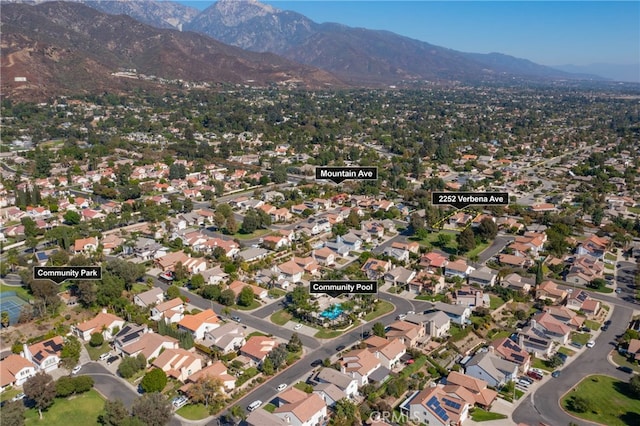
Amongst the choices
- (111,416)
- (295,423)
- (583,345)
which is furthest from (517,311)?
(111,416)

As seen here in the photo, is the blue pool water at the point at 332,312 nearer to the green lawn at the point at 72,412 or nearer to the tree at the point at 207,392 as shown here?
the tree at the point at 207,392

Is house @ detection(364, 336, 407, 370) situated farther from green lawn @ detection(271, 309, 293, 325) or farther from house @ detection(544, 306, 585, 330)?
house @ detection(544, 306, 585, 330)

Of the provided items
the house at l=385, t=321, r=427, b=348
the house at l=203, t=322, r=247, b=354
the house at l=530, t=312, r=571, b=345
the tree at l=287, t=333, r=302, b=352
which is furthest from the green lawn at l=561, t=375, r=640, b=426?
the house at l=203, t=322, r=247, b=354

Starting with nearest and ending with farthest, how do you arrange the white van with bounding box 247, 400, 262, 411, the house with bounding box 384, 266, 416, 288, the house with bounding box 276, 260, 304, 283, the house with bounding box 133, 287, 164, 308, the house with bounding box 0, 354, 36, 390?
the white van with bounding box 247, 400, 262, 411 → the house with bounding box 0, 354, 36, 390 → the house with bounding box 133, 287, 164, 308 → the house with bounding box 384, 266, 416, 288 → the house with bounding box 276, 260, 304, 283

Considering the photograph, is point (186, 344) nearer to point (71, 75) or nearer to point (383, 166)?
point (383, 166)

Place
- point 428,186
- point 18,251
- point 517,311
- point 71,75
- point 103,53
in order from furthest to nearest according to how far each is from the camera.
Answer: point 103,53 < point 71,75 < point 428,186 < point 18,251 < point 517,311

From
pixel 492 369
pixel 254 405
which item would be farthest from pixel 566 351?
pixel 254 405
